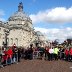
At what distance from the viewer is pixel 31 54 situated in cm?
3747

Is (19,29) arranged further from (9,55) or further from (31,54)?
(9,55)

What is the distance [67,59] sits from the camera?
3703cm

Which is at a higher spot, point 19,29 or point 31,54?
point 19,29

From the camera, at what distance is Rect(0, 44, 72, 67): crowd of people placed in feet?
93.9

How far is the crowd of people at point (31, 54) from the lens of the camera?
28.6 metres

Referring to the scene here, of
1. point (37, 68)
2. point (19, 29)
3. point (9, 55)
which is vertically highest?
point (19, 29)

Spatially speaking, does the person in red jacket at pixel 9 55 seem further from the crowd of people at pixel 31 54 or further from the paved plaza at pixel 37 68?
the paved plaza at pixel 37 68

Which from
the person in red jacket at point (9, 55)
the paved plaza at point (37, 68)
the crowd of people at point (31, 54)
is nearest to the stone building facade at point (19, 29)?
the crowd of people at point (31, 54)

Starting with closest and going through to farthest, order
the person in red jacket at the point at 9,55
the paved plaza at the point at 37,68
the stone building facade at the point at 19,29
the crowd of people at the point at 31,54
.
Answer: the paved plaza at the point at 37,68 < the crowd of people at the point at 31,54 < the person in red jacket at the point at 9,55 < the stone building facade at the point at 19,29

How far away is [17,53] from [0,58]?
5.48 metres

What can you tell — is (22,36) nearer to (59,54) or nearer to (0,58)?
(59,54)

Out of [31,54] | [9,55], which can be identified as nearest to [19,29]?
[31,54]

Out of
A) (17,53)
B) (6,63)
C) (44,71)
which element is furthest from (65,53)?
(44,71)

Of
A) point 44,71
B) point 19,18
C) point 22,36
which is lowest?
point 44,71
